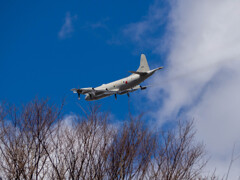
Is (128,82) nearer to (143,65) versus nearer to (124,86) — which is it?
(124,86)

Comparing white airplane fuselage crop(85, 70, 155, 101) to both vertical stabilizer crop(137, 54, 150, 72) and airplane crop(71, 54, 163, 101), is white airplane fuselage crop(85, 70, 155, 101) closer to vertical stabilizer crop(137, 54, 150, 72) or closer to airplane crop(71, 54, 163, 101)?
airplane crop(71, 54, 163, 101)

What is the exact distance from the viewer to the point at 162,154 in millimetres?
17312

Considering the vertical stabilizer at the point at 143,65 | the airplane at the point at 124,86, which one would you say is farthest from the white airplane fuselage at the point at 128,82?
the vertical stabilizer at the point at 143,65

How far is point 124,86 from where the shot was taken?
1489 inches

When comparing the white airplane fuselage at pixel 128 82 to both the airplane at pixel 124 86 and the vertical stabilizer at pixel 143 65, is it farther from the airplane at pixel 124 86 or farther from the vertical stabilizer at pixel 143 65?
the vertical stabilizer at pixel 143 65

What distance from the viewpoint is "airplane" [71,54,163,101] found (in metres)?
37.2

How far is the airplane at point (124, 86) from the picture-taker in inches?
1465

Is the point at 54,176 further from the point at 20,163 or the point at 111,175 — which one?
→ the point at 111,175

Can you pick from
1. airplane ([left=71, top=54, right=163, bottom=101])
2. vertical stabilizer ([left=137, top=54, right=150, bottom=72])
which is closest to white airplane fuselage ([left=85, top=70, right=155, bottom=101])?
airplane ([left=71, top=54, right=163, bottom=101])

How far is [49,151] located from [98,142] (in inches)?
108

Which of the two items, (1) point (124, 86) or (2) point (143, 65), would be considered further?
(2) point (143, 65)

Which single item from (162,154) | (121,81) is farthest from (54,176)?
(121,81)

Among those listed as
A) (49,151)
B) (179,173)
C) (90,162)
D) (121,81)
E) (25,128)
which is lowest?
(179,173)

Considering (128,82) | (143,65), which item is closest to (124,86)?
(128,82)
